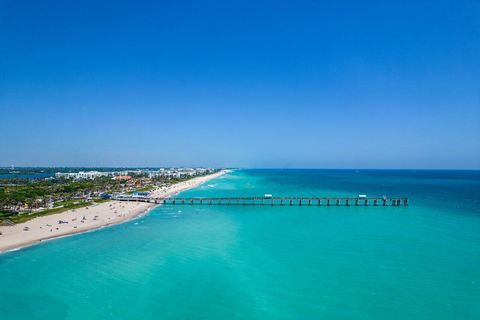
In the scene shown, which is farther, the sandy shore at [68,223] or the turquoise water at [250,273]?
the sandy shore at [68,223]

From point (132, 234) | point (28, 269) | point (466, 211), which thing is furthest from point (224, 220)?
point (466, 211)

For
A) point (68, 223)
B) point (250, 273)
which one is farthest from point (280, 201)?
point (250, 273)

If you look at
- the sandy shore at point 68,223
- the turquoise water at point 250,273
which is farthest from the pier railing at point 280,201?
the turquoise water at point 250,273

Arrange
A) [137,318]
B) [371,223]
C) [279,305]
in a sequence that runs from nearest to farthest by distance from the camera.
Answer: [137,318], [279,305], [371,223]

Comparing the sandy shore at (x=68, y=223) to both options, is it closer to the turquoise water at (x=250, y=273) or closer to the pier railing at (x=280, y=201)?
the turquoise water at (x=250, y=273)

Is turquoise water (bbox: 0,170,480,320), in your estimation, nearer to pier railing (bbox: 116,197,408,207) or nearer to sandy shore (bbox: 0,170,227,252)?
sandy shore (bbox: 0,170,227,252)

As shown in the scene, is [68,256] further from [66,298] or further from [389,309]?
[389,309]

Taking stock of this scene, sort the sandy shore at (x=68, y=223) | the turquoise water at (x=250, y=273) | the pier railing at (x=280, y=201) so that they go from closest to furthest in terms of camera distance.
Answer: the turquoise water at (x=250, y=273) < the sandy shore at (x=68, y=223) < the pier railing at (x=280, y=201)

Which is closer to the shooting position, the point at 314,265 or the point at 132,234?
the point at 314,265
